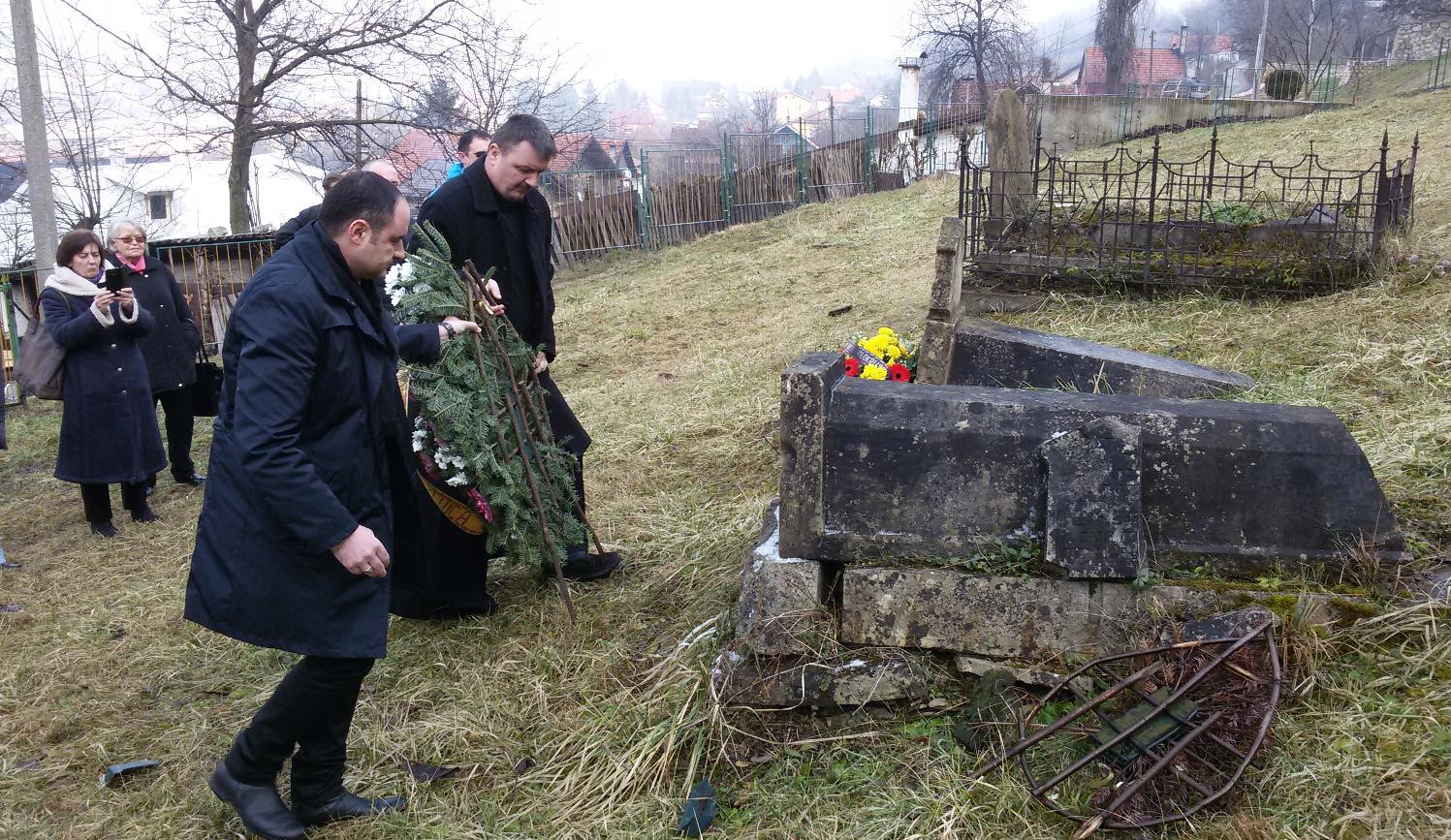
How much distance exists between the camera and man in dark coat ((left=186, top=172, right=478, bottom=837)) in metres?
2.56

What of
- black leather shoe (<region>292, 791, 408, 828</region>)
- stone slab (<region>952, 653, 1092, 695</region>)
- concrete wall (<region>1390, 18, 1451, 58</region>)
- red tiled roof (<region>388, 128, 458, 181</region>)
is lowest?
black leather shoe (<region>292, 791, 408, 828</region>)

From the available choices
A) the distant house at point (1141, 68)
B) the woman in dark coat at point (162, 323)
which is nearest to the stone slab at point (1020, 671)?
the woman in dark coat at point (162, 323)

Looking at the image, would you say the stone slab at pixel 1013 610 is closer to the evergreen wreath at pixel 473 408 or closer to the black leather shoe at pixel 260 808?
the evergreen wreath at pixel 473 408

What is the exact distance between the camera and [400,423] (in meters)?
3.08

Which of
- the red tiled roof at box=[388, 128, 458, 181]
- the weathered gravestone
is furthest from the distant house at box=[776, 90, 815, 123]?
the weathered gravestone

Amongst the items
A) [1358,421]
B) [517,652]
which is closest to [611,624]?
[517,652]

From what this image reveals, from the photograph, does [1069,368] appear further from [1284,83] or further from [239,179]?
[1284,83]

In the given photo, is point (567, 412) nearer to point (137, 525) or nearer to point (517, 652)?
point (517, 652)

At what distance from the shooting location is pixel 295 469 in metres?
2.54

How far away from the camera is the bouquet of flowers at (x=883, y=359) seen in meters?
5.36

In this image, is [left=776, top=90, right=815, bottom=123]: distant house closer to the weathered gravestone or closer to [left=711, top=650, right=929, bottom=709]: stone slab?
the weathered gravestone

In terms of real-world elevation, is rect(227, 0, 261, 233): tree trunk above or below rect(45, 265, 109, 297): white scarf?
above

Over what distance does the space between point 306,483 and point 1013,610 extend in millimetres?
2117

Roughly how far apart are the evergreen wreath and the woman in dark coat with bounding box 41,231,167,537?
9.44ft
